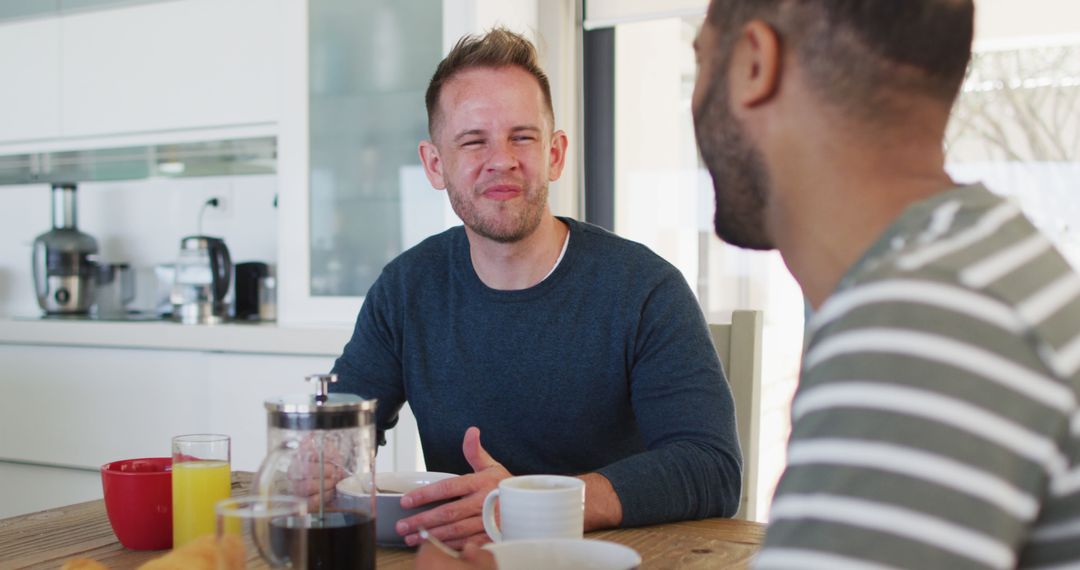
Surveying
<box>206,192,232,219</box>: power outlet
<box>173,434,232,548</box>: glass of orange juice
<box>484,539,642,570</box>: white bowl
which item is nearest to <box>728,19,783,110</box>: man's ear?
<box>484,539,642,570</box>: white bowl

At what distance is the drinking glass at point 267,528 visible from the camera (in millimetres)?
689

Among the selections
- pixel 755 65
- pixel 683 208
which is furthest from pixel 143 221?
pixel 755 65

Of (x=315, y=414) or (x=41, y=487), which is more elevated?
(x=315, y=414)

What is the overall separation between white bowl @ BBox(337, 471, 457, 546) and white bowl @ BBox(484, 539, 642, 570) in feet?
0.36

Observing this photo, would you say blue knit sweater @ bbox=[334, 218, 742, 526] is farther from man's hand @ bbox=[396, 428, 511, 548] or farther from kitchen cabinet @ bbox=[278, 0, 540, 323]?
kitchen cabinet @ bbox=[278, 0, 540, 323]

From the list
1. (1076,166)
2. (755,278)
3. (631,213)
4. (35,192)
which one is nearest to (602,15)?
(631,213)

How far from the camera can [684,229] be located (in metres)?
2.92

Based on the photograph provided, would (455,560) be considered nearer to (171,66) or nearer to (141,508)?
(141,508)

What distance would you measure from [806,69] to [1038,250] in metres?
0.18

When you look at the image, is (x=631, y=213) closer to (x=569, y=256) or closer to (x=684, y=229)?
(x=684, y=229)

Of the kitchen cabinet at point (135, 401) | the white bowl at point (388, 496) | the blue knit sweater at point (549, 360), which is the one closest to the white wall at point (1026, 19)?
the blue knit sweater at point (549, 360)

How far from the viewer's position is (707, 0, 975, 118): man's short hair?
1.99ft

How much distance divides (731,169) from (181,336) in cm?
236

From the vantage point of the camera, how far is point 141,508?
973 millimetres
